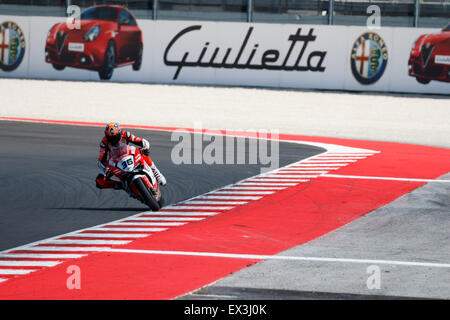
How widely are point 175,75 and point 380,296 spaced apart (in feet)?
81.1

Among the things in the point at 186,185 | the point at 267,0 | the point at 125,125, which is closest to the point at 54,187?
the point at 186,185

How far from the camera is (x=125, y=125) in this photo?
23.0 metres

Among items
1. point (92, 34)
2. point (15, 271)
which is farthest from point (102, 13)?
point (15, 271)

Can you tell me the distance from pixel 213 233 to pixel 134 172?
1.70 m

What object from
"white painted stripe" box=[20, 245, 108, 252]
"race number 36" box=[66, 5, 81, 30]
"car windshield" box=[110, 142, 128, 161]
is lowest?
"white painted stripe" box=[20, 245, 108, 252]

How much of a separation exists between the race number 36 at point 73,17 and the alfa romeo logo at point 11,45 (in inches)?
80.0

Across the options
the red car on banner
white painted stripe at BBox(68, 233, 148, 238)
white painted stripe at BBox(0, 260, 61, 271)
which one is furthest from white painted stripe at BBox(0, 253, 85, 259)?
the red car on banner

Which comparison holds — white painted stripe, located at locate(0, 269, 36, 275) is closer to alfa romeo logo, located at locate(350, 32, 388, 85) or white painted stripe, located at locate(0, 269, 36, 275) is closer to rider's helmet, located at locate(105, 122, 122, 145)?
rider's helmet, located at locate(105, 122, 122, 145)

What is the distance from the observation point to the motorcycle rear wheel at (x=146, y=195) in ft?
39.0

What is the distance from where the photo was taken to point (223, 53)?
31438 millimetres

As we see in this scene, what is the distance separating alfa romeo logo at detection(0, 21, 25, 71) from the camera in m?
33.0

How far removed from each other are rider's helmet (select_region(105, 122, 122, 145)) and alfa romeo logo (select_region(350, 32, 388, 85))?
64.5 feet

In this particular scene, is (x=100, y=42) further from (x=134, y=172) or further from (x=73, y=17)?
(x=134, y=172)
